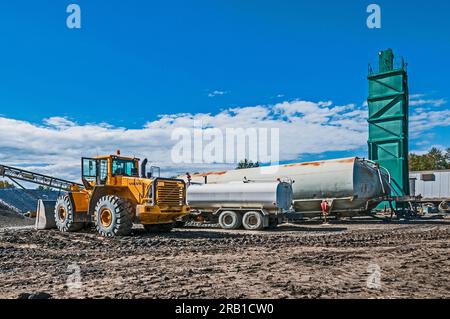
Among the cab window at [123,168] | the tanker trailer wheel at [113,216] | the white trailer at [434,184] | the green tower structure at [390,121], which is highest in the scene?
the green tower structure at [390,121]

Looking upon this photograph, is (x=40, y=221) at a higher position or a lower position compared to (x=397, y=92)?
lower

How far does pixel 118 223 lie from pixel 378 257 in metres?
7.57

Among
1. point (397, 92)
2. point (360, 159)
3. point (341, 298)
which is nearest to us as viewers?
point (341, 298)

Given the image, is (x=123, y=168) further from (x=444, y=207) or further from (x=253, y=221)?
(x=444, y=207)

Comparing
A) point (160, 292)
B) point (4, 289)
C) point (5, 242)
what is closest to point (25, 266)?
point (4, 289)

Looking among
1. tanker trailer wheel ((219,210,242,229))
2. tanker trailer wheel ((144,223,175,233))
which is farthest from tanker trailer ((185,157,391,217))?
tanker trailer wheel ((144,223,175,233))

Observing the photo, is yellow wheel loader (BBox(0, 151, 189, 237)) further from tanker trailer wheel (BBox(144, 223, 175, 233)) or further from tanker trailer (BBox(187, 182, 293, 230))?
tanker trailer (BBox(187, 182, 293, 230))

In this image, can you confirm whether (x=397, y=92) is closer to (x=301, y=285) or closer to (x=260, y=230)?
(x=260, y=230)

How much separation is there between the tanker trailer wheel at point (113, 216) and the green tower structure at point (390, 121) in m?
15.6

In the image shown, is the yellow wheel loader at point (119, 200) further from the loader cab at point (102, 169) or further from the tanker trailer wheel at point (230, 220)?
the tanker trailer wheel at point (230, 220)

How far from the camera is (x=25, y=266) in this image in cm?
805

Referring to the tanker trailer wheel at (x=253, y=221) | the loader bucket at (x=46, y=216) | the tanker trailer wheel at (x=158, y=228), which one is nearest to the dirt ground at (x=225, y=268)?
the tanker trailer wheel at (x=158, y=228)

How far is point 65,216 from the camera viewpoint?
1434 cm

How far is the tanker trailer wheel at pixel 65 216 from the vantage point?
14133 millimetres
